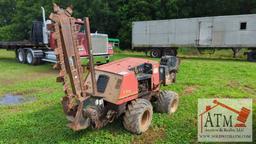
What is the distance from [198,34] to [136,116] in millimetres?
18260

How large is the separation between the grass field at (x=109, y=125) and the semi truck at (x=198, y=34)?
9.06 metres

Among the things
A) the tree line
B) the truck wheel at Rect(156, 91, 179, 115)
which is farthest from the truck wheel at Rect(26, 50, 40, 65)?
the tree line

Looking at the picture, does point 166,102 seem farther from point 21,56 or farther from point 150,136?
point 21,56

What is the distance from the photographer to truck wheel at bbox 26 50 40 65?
17598 millimetres

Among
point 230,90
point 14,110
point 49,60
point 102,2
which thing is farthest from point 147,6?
point 14,110

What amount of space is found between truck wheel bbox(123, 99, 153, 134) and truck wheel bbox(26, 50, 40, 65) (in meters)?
13.0

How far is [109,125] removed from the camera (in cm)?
623

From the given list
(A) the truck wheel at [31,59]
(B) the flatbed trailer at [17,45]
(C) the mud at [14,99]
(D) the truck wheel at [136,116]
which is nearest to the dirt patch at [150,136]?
(D) the truck wheel at [136,116]

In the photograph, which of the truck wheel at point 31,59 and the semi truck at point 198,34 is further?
the semi truck at point 198,34

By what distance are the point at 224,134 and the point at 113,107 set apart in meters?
2.31

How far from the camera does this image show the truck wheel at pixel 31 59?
57.7ft

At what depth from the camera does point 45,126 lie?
639cm

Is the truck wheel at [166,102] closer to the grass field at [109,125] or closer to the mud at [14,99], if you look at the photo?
the grass field at [109,125]

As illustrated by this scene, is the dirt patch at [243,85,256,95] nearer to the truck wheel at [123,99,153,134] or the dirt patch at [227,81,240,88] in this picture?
the dirt patch at [227,81,240,88]
